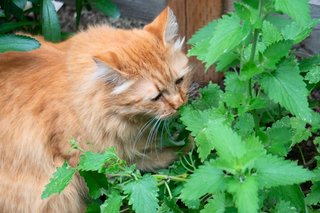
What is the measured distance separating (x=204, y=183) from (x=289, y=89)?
423 mm

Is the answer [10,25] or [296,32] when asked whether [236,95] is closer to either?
[296,32]

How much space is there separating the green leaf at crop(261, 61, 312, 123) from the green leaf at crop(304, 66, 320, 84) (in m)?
0.44

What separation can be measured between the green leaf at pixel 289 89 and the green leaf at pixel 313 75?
435 mm

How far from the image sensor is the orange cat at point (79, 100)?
238 centimetres

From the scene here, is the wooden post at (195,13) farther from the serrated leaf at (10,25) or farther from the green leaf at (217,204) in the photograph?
the green leaf at (217,204)

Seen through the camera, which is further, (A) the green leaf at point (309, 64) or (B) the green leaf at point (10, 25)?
(B) the green leaf at point (10, 25)

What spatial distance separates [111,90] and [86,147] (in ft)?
1.03

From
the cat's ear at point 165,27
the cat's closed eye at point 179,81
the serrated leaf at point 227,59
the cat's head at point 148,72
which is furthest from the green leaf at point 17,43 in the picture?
the serrated leaf at point 227,59

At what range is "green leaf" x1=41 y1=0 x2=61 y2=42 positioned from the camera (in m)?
3.24

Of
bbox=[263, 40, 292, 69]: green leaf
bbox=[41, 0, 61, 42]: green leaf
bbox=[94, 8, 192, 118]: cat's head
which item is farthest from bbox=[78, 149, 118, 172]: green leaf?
bbox=[41, 0, 61, 42]: green leaf

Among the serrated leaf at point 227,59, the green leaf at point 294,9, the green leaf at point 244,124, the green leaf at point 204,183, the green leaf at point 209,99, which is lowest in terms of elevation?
the green leaf at point 209,99

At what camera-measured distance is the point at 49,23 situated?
327 cm

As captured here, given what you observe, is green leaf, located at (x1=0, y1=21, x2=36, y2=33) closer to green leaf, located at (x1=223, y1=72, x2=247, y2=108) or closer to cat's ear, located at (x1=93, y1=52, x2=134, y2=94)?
cat's ear, located at (x1=93, y1=52, x2=134, y2=94)

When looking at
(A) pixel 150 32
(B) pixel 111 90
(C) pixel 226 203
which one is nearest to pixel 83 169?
(B) pixel 111 90
